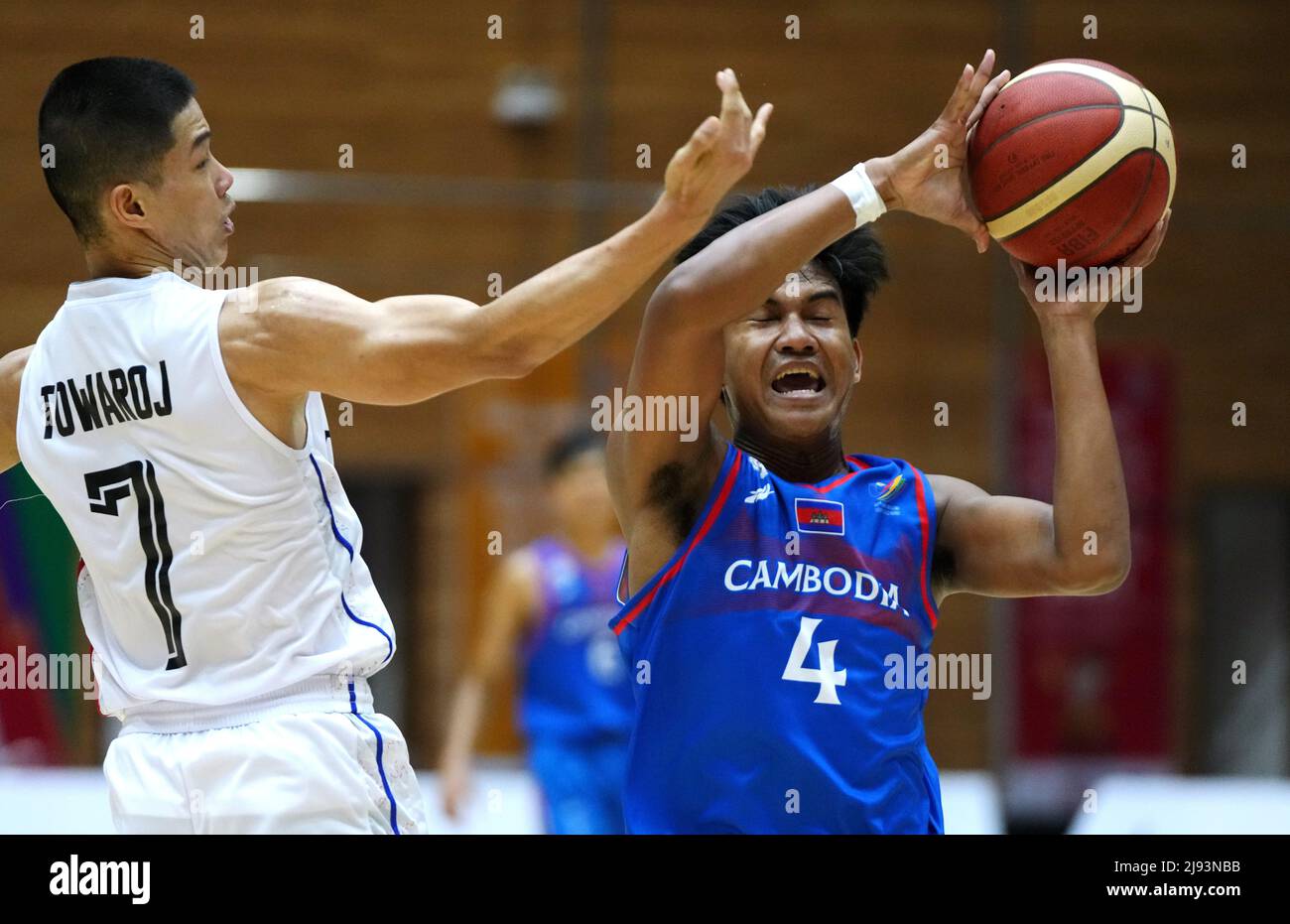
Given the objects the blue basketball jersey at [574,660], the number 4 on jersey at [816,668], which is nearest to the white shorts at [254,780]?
the number 4 on jersey at [816,668]

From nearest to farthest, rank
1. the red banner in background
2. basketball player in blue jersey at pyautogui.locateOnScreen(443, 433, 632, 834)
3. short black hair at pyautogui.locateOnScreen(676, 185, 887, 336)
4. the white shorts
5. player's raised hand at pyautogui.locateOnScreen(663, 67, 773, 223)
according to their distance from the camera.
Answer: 1. player's raised hand at pyautogui.locateOnScreen(663, 67, 773, 223)
2. the white shorts
3. short black hair at pyautogui.locateOnScreen(676, 185, 887, 336)
4. basketball player in blue jersey at pyautogui.locateOnScreen(443, 433, 632, 834)
5. the red banner in background

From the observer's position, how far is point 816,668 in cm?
308

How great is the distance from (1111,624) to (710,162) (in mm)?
7985

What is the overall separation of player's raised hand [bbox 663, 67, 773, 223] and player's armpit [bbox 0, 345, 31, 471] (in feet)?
4.67

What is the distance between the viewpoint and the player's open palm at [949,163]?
306cm

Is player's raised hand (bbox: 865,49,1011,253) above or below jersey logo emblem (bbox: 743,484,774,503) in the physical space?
above

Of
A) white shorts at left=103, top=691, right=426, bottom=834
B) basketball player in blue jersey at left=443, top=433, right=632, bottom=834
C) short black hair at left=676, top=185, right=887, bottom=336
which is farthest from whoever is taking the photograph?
basketball player in blue jersey at left=443, top=433, right=632, bottom=834

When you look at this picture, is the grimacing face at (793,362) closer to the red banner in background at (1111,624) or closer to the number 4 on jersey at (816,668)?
the number 4 on jersey at (816,668)

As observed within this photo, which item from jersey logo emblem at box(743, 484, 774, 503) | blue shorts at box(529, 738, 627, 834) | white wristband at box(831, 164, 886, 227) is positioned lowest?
→ blue shorts at box(529, 738, 627, 834)

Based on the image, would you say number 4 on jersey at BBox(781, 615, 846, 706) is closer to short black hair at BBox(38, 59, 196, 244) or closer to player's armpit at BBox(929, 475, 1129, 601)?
player's armpit at BBox(929, 475, 1129, 601)

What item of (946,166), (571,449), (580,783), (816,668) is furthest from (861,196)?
(571,449)

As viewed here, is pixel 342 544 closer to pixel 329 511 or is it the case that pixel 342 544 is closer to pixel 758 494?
pixel 329 511

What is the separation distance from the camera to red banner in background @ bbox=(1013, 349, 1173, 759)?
9719mm

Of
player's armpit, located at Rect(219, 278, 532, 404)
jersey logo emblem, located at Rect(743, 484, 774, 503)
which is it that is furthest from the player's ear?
jersey logo emblem, located at Rect(743, 484, 774, 503)
